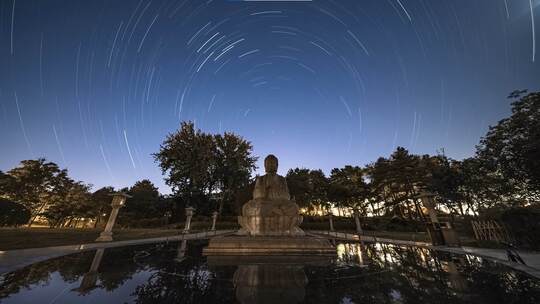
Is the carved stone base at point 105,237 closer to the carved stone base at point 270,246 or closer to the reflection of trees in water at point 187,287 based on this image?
the carved stone base at point 270,246

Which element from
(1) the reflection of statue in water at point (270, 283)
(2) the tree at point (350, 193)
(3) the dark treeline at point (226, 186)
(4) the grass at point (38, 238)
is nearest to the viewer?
(1) the reflection of statue in water at point (270, 283)

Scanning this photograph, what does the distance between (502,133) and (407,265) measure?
2076 centimetres

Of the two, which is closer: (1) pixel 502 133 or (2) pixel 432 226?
(2) pixel 432 226

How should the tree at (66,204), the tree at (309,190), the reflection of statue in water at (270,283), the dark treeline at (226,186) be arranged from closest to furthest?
1. the reflection of statue in water at (270,283)
2. the dark treeline at (226,186)
3. the tree at (66,204)
4. the tree at (309,190)

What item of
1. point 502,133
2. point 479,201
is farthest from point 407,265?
point 479,201

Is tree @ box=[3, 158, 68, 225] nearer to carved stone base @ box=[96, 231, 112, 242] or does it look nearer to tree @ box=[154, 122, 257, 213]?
tree @ box=[154, 122, 257, 213]

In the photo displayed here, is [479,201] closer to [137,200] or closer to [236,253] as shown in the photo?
[236,253]

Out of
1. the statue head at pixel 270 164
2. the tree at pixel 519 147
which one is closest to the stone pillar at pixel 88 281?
the statue head at pixel 270 164

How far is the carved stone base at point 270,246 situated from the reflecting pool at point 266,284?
5.78ft

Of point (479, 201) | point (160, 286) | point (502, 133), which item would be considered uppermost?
point (502, 133)

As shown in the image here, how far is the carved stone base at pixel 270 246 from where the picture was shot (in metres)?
7.92

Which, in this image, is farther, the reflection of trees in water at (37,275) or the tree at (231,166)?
the tree at (231,166)

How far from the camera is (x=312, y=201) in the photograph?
44062 mm

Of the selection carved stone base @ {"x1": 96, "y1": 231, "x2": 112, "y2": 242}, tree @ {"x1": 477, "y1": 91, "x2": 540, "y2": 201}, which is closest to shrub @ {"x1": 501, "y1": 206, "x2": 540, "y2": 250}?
tree @ {"x1": 477, "y1": 91, "x2": 540, "y2": 201}
